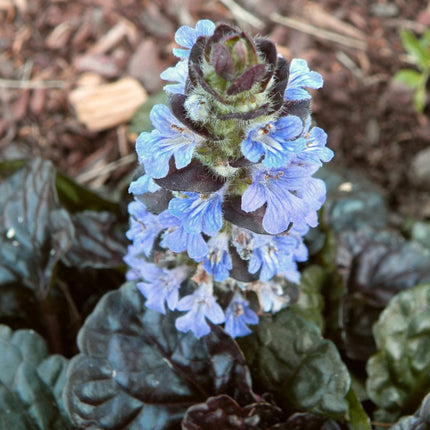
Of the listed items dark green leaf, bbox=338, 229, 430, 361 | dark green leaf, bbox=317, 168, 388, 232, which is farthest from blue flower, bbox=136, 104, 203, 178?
dark green leaf, bbox=317, 168, 388, 232

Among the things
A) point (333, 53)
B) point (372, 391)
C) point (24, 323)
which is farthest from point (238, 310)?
point (333, 53)

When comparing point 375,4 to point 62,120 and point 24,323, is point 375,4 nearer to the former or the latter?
point 62,120

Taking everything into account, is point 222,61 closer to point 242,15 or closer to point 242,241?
point 242,241

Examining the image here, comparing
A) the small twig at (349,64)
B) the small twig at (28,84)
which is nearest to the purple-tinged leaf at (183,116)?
the small twig at (28,84)

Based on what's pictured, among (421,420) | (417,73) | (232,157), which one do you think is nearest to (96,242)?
(232,157)

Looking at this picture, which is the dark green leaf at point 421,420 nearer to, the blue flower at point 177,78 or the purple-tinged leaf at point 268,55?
the purple-tinged leaf at point 268,55
